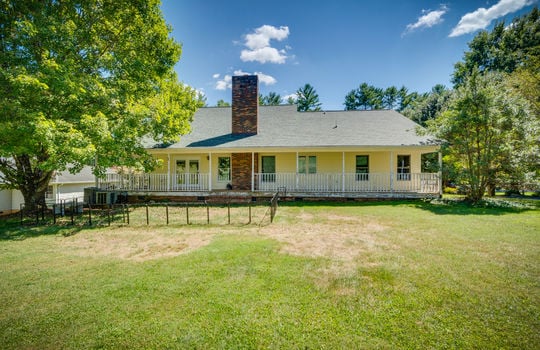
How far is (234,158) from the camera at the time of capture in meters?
14.6

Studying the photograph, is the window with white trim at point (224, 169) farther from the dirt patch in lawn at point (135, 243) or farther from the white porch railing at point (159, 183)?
the dirt patch in lawn at point (135, 243)

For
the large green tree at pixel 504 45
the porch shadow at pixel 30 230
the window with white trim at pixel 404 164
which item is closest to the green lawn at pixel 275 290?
the porch shadow at pixel 30 230

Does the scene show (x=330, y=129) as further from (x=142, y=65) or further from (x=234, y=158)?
(x=142, y=65)

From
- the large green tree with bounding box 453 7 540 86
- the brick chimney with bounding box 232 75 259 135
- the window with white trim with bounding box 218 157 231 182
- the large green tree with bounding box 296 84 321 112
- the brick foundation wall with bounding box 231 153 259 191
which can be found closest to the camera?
the brick foundation wall with bounding box 231 153 259 191

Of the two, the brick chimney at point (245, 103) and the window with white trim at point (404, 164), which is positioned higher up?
the brick chimney at point (245, 103)

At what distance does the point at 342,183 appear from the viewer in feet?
45.4

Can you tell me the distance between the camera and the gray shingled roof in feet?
44.5

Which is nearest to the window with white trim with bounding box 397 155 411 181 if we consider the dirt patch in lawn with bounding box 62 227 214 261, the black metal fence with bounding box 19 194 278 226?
the black metal fence with bounding box 19 194 278 226

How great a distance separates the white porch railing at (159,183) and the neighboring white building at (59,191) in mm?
2433

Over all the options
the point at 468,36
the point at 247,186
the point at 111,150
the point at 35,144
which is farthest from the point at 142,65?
the point at 468,36

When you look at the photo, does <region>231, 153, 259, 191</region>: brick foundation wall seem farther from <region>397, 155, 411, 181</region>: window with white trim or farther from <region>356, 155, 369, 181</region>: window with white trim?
<region>397, 155, 411, 181</region>: window with white trim

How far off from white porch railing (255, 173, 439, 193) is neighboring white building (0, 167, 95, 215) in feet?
36.6

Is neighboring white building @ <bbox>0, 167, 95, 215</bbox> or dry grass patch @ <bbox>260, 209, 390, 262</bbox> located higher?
neighboring white building @ <bbox>0, 167, 95, 215</bbox>

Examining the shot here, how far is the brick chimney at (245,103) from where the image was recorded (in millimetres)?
15195
